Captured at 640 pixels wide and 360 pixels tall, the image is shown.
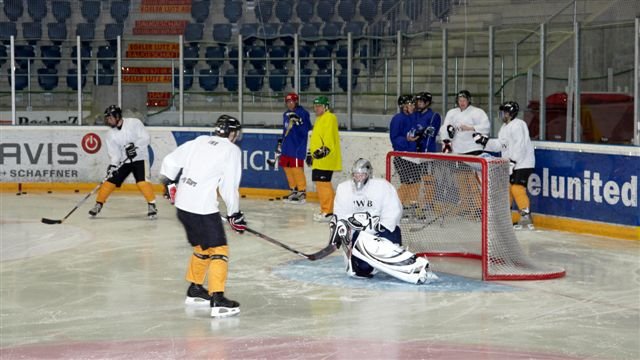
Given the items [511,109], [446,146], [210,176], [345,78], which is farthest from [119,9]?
[210,176]

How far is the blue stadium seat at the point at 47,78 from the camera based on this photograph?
14.9m

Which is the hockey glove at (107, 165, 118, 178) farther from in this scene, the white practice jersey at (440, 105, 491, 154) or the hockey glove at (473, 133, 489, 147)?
the hockey glove at (473, 133, 489, 147)

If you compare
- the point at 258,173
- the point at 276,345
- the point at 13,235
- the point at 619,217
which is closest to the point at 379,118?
the point at 258,173

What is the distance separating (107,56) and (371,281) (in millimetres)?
7949

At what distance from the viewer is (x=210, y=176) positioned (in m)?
6.78

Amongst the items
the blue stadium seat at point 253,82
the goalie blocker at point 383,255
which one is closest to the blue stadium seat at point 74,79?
the blue stadium seat at point 253,82

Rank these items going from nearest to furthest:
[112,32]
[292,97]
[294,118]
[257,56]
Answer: [292,97] < [294,118] < [257,56] < [112,32]

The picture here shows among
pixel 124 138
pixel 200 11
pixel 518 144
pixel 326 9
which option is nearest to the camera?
pixel 518 144

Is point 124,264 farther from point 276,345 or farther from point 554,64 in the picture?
point 554,64

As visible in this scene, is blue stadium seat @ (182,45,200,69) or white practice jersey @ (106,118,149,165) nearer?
white practice jersey @ (106,118,149,165)

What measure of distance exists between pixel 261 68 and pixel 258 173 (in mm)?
1323

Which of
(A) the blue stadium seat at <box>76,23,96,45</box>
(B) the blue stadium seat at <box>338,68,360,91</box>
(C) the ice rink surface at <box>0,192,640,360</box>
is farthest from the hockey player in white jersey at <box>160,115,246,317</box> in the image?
(A) the blue stadium seat at <box>76,23,96,45</box>

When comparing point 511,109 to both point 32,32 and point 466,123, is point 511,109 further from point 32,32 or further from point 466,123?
point 32,32

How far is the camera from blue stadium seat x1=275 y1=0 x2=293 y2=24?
15.6m
